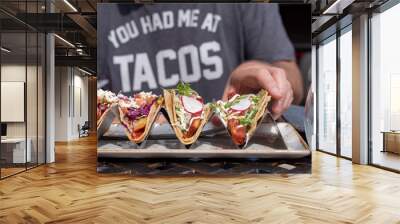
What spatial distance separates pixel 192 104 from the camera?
657 centimetres

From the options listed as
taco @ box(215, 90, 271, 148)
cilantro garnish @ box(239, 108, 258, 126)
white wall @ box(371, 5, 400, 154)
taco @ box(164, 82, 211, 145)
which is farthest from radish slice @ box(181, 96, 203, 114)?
white wall @ box(371, 5, 400, 154)

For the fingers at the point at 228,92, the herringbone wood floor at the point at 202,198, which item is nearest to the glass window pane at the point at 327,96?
the herringbone wood floor at the point at 202,198

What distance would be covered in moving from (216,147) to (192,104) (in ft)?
2.70

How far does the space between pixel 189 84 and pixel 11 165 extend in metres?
3.48

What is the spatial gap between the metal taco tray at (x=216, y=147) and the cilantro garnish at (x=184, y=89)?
0.71 metres

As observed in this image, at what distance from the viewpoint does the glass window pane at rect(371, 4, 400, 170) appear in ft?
23.6

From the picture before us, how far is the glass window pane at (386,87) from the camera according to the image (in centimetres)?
719

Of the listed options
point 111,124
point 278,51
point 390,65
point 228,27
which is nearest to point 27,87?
point 111,124

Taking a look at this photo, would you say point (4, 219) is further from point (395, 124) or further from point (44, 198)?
point (395, 124)

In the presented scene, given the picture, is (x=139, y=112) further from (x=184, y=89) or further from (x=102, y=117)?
(x=184, y=89)

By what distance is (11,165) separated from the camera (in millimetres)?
6965

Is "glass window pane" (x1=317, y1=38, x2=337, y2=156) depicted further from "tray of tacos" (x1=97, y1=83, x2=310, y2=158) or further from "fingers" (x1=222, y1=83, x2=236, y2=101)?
"fingers" (x1=222, y1=83, x2=236, y2=101)

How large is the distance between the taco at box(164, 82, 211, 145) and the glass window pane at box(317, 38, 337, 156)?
190 inches

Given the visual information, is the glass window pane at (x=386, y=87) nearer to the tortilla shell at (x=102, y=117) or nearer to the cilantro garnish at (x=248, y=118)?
the cilantro garnish at (x=248, y=118)
